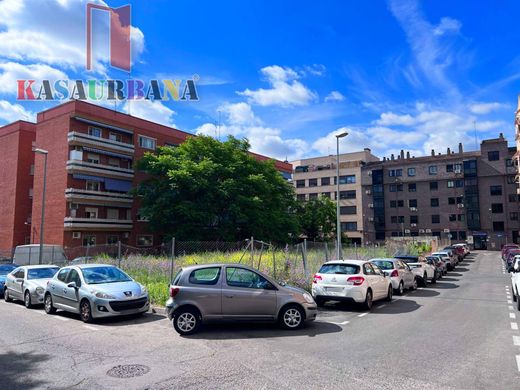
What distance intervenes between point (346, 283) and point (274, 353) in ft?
18.0

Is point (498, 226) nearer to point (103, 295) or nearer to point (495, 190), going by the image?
point (495, 190)

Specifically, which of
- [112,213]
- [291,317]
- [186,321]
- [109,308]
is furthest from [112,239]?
[291,317]

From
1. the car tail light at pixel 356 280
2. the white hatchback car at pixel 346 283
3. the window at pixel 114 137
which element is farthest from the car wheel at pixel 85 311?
the window at pixel 114 137

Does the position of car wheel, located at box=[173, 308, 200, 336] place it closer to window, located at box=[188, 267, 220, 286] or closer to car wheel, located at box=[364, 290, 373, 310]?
window, located at box=[188, 267, 220, 286]

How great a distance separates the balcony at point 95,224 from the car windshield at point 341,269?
31.5m

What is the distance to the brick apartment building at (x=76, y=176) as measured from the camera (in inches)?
1526

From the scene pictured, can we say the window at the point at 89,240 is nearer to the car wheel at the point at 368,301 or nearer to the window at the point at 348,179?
the car wheel at the point at 368,301

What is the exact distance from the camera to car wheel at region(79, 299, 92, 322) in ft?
34.2

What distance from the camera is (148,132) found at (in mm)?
46156

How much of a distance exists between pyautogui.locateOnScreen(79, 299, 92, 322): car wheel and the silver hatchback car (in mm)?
2793

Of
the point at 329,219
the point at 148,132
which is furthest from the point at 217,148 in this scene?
the point at 329,219

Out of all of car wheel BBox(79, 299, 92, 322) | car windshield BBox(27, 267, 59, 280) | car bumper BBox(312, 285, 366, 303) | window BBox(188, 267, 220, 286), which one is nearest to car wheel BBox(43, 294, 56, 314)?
car wheel BBox(79, 299, 92, 322)

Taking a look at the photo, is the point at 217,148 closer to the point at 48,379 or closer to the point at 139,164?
the point at 139,164

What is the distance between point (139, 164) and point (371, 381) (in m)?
37.4
